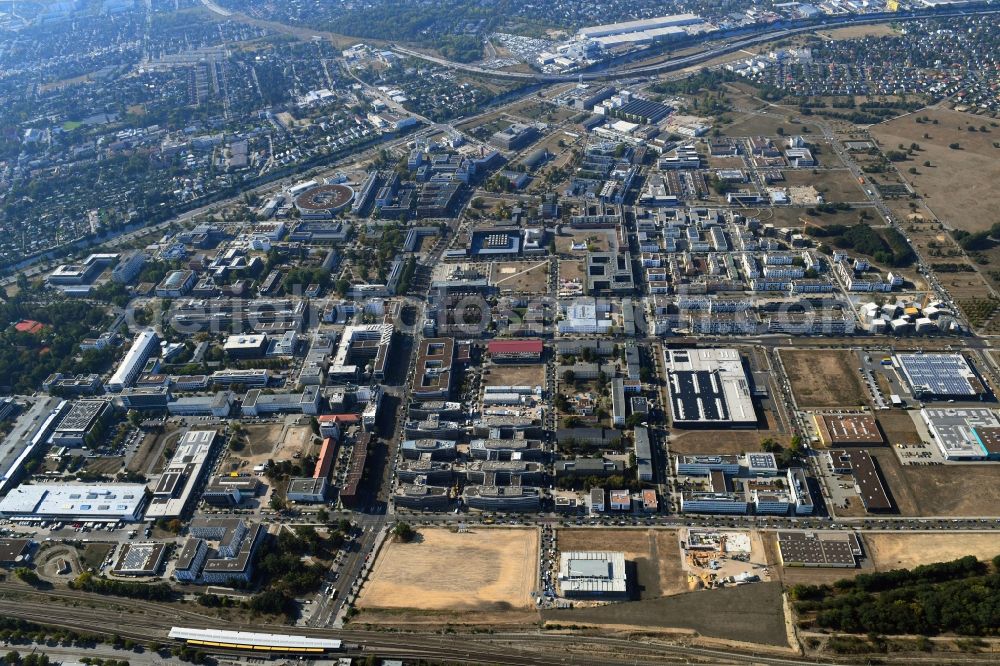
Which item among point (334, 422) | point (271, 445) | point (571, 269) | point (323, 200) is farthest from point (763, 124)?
point (271, 445)

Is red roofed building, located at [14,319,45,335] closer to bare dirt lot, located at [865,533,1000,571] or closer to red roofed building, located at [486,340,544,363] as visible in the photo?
red roofed building, located at [486,340,544,363]

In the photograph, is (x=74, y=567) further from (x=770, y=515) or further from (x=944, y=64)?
(x=944, y=64)

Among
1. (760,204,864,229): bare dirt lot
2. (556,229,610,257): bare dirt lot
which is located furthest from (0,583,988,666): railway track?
(760,204,864,229): bare dirt lot

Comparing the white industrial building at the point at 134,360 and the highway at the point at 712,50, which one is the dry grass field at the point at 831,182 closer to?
the highway at the point at 712,50

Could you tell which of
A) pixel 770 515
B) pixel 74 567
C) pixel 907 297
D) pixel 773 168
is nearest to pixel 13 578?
pixel 74 567

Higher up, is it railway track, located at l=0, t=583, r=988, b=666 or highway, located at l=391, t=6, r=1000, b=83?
highway, located at l=391, t=6, r=1000, b=83
